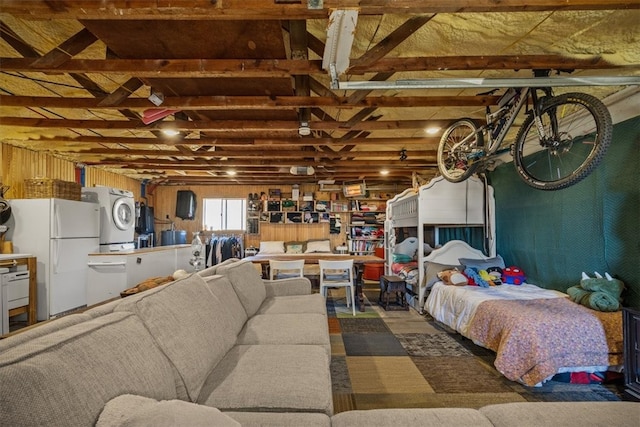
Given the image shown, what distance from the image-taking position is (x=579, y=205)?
3.20 metres

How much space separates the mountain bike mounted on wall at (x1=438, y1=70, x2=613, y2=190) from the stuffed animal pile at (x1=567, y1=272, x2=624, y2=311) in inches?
38.8

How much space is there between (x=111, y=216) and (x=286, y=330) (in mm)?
4113

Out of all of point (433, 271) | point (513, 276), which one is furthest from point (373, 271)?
point (513, 276)

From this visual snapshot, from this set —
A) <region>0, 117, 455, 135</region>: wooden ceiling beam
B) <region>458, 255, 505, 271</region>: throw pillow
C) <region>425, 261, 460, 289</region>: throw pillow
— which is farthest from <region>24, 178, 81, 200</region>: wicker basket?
<region>458, 255, 505, 271</region>: throw pillow

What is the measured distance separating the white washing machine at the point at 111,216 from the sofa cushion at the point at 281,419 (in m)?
4.47

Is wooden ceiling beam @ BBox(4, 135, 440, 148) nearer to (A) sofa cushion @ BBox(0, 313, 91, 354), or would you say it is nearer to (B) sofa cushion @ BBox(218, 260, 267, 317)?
(B) sofa cushion @ BBox(218, 260, 267, 317)

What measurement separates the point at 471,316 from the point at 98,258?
4355 mm

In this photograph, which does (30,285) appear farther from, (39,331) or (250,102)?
(39,331)

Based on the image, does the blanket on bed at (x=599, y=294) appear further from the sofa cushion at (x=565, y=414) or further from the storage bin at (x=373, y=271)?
the storage bin at (x=373, y=271)

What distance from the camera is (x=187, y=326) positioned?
1.47 m

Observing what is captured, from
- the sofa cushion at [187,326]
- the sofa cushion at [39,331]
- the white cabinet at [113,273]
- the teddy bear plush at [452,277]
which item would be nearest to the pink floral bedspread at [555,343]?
the teddy bear plush at [452,277]

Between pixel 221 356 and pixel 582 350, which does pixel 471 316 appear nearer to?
pixel 582 350

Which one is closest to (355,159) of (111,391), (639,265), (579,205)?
(579,205)

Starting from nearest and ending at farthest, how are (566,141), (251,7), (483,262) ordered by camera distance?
(251,7), (566,141), (483,262)
